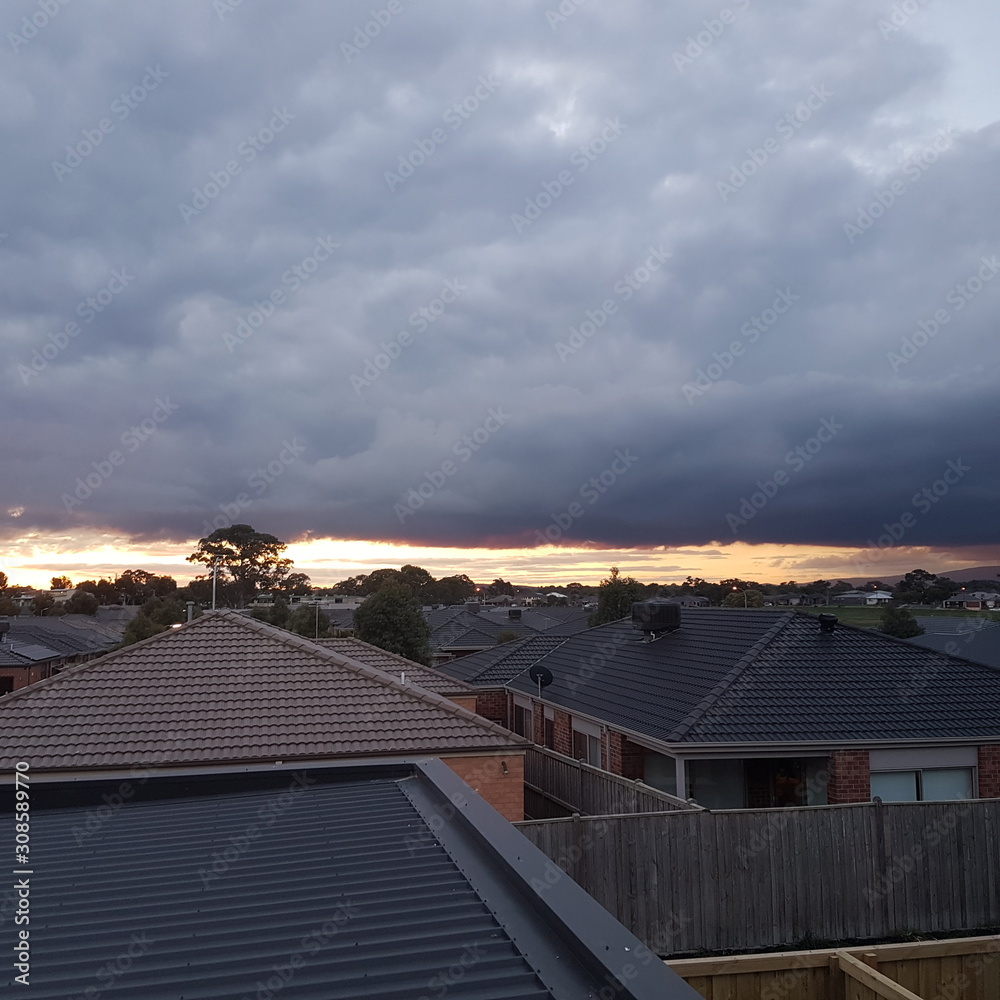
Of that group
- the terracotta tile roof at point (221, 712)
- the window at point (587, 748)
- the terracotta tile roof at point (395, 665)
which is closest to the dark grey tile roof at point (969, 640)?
the window at point (587, 748)

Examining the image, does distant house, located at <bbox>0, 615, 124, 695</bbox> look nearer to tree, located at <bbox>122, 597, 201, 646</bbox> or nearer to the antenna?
tree, located at <bbox>122, 597, 201, 646</bbox>

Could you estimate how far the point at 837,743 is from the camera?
1411 centimetres

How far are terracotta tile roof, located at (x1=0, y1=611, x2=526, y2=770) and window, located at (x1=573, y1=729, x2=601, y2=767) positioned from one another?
649 centimetres

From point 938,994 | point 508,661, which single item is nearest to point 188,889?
point 938,994

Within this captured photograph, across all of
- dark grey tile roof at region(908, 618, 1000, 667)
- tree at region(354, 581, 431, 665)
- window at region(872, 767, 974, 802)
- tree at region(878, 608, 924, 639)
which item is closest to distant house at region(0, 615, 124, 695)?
tree at region(354, 581, 431, 665)

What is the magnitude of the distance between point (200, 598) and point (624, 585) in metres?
Result: 47.7

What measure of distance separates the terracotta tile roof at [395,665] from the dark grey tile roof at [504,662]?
357cm

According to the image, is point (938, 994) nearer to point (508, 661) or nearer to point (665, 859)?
point (665, 859)

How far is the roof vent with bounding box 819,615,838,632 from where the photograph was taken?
17.8 m

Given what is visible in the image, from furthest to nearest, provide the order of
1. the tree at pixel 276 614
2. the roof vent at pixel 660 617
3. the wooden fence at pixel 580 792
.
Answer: the tree at pixel 276 614 → the roof vent at pixel 660 617 → the wooden fence at pixel 580 792

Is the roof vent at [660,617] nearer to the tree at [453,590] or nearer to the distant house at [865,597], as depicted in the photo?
the distant house at [865,597]

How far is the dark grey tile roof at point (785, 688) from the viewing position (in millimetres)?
14617

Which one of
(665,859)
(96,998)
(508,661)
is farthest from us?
(508,661)

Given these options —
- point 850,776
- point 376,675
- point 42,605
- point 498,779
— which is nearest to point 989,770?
point 850,776
